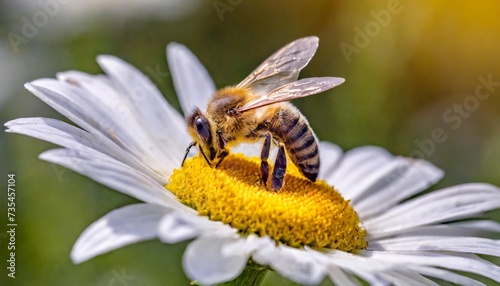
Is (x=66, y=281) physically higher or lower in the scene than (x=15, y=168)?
lower

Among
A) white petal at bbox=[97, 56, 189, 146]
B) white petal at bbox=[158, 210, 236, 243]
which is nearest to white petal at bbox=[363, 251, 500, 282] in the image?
white petal at bbox=[158, 210, 236, 243]

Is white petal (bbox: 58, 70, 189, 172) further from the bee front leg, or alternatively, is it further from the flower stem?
the flower stem

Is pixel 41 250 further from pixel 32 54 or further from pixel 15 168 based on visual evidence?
pixel 32 54

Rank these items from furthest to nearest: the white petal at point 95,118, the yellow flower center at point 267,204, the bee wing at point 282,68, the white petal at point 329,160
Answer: the white petal at point 329,160, the bee wing at point 282,68, the white petal at point 95,118, the yellow flower center at point 267,204

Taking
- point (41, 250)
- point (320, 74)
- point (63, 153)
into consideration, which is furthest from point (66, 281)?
point (320, 74)

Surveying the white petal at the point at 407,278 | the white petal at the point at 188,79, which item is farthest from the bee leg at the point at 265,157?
the white petal at the point at 188,79

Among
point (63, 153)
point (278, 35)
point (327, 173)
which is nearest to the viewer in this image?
point (63, 153)

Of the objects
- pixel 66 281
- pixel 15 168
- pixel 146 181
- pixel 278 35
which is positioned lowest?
pixel 66 281

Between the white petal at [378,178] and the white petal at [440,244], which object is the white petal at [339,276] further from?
the white petal at [378,178]
